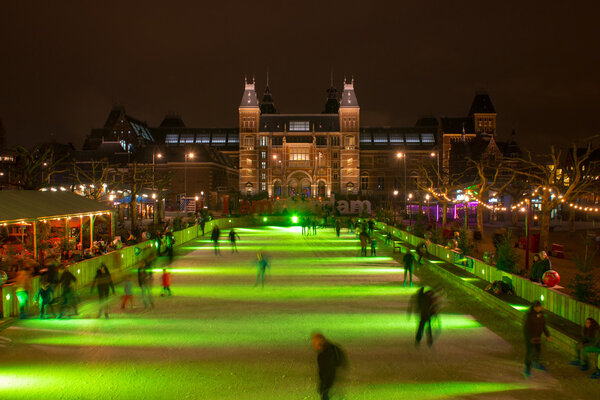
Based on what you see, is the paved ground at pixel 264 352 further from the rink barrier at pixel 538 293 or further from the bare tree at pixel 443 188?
the bare tree at pixel 443 188

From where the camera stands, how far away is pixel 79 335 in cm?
1051

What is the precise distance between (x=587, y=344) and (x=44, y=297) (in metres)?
12.5

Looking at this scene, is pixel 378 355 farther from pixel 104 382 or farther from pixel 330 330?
pixel 104 382

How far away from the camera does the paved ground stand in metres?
7.52

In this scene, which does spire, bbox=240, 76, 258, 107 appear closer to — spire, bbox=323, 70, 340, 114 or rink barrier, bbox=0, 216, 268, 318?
spire, bbox=323, 70, 340, 114

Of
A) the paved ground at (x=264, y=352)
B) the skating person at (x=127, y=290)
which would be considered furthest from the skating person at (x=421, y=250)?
the skating person at (x=127, y=290)

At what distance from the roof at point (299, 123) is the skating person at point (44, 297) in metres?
77.9

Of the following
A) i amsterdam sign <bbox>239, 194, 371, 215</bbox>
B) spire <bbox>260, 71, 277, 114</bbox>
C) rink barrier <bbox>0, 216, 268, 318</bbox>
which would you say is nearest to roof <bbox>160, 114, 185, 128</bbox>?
spire <bbox>260, 71, 277, 114</bbox>

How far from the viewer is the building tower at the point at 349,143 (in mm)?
86688

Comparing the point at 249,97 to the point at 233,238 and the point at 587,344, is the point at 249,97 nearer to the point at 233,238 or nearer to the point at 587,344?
the point at 233,238

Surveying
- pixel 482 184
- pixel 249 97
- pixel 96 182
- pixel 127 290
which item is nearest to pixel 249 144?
pixel 249 97

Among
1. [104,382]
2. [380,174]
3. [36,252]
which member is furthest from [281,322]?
[380,174]

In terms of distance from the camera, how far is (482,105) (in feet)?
314

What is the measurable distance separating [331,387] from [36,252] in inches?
608
